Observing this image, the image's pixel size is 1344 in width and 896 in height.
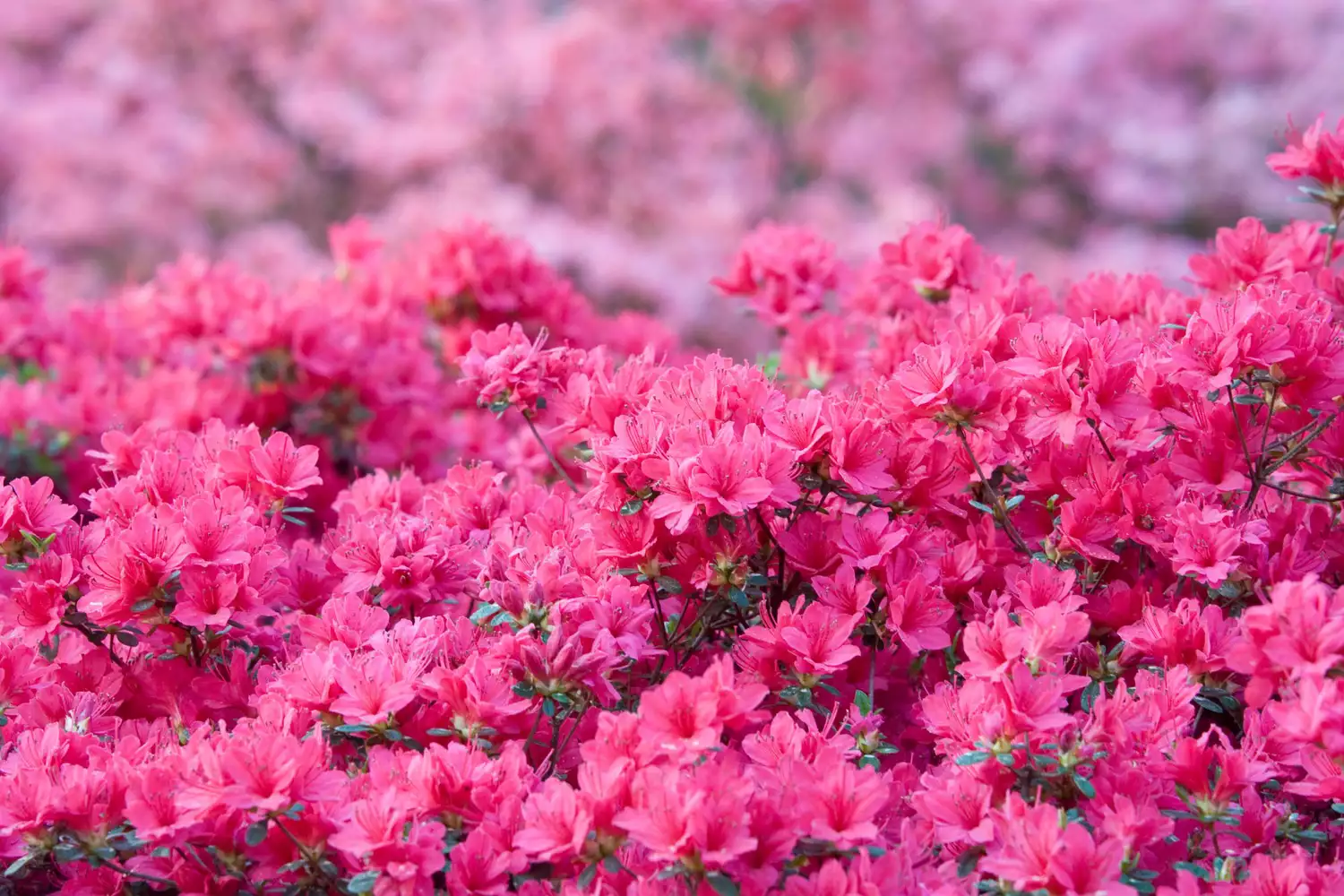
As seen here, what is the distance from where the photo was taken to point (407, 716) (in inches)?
58.5

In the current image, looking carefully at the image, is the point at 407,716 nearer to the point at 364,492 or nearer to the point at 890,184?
the point at 364,492

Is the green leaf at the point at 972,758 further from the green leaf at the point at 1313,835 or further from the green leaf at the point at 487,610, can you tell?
the green leaf at the point at 487,610

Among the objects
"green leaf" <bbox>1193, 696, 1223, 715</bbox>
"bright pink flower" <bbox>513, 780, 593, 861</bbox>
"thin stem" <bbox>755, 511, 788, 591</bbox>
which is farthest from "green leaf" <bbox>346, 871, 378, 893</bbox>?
"green leaf" <bbox>1193, 696, 1223, 715</bbox>

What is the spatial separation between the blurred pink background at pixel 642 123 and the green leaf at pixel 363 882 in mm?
5134

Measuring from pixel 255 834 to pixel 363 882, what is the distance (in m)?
0.12

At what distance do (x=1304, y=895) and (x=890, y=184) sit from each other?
623 cm

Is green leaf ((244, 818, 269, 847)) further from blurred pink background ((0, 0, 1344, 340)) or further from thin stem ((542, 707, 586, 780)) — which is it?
blurred pink background ((0, 0, 1344, 340))

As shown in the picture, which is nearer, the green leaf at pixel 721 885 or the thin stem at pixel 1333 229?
the green leaf at pixel 721 885

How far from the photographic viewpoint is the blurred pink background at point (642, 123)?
659 cm

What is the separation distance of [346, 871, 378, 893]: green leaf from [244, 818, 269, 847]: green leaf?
4.0 inches

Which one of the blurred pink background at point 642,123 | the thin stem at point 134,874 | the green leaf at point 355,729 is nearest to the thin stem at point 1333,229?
the green leaf at point 355,729

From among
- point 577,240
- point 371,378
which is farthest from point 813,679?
point 577,240

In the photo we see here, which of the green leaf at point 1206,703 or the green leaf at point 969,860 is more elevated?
the green leaf at point 1206,703

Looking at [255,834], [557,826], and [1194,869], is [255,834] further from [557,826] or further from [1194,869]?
[1194,869]
